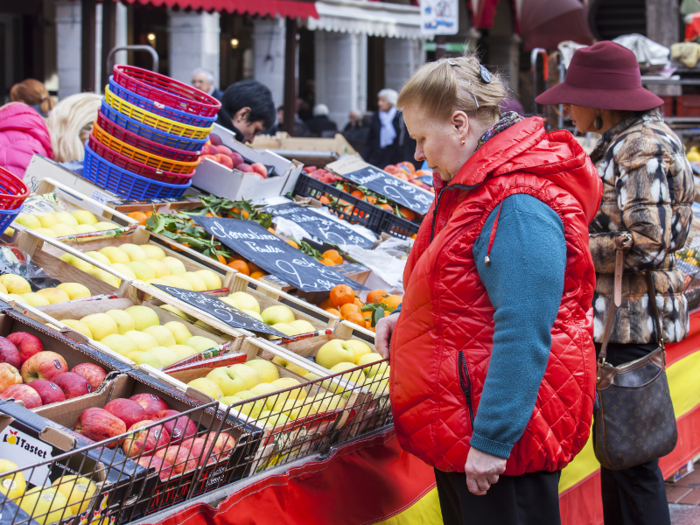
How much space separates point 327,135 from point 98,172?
9.68 m

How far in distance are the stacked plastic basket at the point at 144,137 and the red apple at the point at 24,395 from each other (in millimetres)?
2053

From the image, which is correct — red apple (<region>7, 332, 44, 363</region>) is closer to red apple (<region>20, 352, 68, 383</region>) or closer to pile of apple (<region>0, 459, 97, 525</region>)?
red apple (<region>20, 352, 68, 383</region>)

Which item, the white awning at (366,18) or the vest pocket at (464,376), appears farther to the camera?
the white awning at (366,18)

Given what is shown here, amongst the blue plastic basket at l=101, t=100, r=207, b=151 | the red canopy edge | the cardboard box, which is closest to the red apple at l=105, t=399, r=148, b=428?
Answer: the blue plastic basket at l=101, t=100, r=207, b=151

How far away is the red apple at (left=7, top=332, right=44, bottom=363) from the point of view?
2.19m

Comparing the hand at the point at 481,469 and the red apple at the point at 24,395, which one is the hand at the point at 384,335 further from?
the red apple at the point at 24,395

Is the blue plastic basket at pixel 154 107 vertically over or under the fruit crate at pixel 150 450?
over

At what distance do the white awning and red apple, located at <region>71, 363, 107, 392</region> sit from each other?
488 inches

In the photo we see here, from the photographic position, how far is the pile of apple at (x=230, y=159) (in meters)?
4.61

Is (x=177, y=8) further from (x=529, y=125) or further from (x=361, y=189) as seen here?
(x=529, y=125)

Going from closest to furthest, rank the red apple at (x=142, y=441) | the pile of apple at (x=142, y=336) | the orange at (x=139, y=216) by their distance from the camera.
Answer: the red apple at (x=142, y=441), the pile of apple at (x=142, y=336), the orange at (x=139, y=216)

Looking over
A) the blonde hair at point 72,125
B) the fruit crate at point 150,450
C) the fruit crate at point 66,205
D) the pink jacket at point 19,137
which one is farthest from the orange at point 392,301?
the blonde hair at point 72,125

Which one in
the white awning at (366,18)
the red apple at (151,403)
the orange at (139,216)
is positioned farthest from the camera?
the white awning at (366,18)

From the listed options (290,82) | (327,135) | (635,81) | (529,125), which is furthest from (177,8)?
(529,125)
